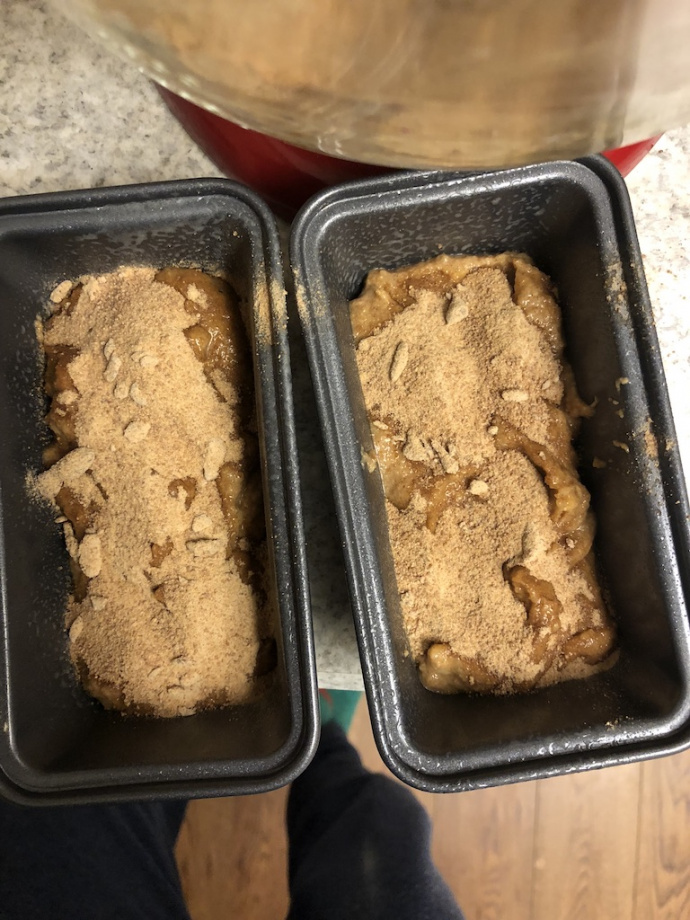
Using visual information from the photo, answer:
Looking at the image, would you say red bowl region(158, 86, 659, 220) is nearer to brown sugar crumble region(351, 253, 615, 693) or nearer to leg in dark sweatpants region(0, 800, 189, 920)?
brown sugar crumble region(351, 253, 615, 693)

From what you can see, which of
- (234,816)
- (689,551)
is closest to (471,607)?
(689,551)

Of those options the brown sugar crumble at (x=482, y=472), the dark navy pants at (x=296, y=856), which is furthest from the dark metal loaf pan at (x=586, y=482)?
the dark navy pants at (x=296, y=856)

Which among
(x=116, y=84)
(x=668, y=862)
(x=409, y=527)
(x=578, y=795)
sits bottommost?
(x=668, y=862)

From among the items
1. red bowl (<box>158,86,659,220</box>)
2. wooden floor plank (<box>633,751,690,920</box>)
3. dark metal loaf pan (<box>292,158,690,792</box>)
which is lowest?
wooden floor plank (<box>633,751,690,920</box>)

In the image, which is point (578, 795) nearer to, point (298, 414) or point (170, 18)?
point (298, 414)

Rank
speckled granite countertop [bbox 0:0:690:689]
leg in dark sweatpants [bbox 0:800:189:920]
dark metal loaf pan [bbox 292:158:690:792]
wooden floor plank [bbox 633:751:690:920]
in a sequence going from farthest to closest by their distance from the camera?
wooden floor plank [bbox 633:751:690:920], leg in dark sweatpants [bbox 0:800:189:920], speckled granite countertop [bbox 0:0:690:689], dark metal loaf pan [bbox 292:158:690:792]

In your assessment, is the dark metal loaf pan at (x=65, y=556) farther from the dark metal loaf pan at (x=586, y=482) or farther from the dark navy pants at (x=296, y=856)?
the dark navy pants at (x=296, y=856)

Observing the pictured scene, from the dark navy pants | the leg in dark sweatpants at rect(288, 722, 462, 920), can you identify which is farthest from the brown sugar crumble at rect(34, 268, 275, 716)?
the leg in dark sweatpants at rect(288, 722, 462, 920)

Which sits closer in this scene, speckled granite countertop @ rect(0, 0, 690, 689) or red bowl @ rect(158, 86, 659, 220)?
red bowl @ rect(158, 86, 659, 220)
